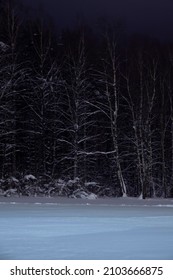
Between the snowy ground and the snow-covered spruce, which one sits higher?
the snow-covered spruce

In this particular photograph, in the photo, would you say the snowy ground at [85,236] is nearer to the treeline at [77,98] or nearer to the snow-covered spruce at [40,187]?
the snow-covered spruce at [40,187]

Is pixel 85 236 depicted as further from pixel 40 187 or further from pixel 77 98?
pixel 77 98

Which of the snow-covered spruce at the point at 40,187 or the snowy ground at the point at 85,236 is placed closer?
the snowy ground at the point at 85,236

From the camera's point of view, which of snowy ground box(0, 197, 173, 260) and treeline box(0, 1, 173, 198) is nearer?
snowy ground box(0, 197, 173, 260)

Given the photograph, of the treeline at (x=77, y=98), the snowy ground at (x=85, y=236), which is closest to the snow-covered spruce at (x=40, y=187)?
the treeline at (x=77, y=98)

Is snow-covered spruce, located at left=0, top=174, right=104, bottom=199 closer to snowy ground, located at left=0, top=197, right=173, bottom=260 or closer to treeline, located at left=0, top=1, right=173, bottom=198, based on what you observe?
treeline, located at left=0, top=1, right=173, bottom=198

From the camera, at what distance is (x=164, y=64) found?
38.5 m

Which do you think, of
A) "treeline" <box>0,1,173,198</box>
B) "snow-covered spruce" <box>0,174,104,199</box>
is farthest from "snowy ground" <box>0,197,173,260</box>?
"treeline" <box>0,1,173,198</box>

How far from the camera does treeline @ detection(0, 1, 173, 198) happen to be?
3391cm

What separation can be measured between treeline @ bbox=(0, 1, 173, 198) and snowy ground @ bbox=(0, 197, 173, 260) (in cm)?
1497

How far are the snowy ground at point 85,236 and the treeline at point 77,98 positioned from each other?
14967 mm

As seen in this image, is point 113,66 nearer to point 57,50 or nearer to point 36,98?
point 36,98

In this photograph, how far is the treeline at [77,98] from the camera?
33.9 m
